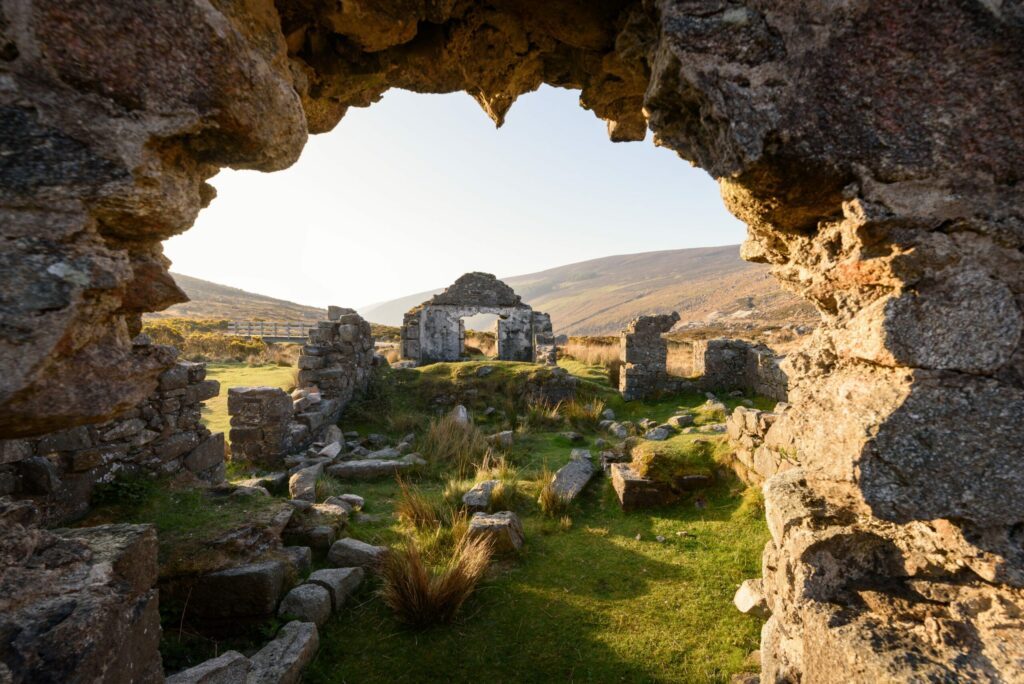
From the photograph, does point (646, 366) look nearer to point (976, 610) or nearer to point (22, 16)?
point (976, 610)

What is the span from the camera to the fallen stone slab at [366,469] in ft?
20.9

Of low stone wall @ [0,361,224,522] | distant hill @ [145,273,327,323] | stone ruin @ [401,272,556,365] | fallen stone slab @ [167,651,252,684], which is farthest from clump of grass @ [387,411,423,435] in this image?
distant hill @ [145,273,327,323]

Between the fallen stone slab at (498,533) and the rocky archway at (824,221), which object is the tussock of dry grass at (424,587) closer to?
the fallen stone slab at (498,533)

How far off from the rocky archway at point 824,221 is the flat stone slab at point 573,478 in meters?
3.17

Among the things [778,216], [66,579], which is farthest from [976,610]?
[66,579]

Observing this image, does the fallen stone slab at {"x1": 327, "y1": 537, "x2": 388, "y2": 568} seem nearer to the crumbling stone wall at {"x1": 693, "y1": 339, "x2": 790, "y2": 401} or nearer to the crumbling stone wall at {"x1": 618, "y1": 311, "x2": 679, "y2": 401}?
the crumbling stone wall at {"x1": 618, "y1": 311, "x2": 679, "y2": 401}

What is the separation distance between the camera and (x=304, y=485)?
537cm

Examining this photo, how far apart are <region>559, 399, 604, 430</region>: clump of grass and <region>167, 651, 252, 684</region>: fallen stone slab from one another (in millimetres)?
6490

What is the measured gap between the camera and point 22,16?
137 cm

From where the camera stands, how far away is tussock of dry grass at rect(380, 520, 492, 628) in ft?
10.7

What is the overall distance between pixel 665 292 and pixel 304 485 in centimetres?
6480

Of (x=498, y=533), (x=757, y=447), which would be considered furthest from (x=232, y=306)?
(x=757, y=447)

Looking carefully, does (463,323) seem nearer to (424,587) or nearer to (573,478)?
(573,478)

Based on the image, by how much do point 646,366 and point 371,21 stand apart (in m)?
9.40
